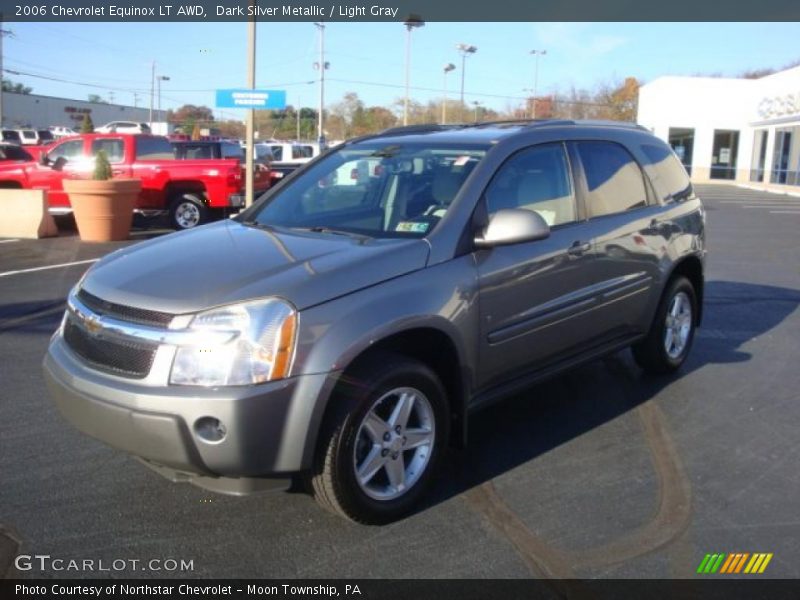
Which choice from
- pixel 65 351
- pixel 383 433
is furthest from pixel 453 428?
pixel 65 351

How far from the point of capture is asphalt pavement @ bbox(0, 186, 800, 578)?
3.30 metres

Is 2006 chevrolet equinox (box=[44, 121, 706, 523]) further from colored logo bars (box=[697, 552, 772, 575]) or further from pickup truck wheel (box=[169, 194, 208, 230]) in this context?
pickup truck wheel (box=[169, 194, 208, 230])

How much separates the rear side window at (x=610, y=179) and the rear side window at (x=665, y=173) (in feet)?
0.76

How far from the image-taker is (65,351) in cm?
362

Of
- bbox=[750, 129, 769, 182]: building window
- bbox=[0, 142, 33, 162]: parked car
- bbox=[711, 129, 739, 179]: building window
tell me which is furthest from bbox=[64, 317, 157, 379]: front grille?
bbox=[711, 129, 739, 179]: building window

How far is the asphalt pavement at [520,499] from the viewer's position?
130 inches

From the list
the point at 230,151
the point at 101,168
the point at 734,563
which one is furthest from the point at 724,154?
the point at 734,563

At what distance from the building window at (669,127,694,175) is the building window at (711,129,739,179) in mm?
1214

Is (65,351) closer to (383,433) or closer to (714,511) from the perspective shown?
(383,433)

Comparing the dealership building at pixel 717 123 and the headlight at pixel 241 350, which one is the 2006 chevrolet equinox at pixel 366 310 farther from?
the dealership building at pixel 717 123

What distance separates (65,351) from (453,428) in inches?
77.3

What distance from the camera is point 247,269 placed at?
3.45 meters

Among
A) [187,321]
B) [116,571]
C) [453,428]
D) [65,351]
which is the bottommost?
[116,571]
